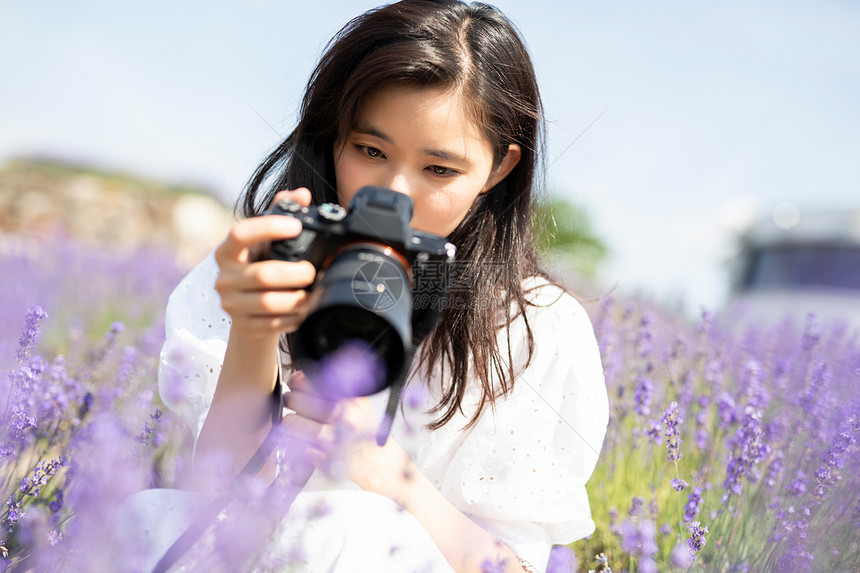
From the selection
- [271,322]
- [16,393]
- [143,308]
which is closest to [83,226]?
[143,308]

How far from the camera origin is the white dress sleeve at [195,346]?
1.39 meters

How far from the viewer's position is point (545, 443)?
56.5 inches

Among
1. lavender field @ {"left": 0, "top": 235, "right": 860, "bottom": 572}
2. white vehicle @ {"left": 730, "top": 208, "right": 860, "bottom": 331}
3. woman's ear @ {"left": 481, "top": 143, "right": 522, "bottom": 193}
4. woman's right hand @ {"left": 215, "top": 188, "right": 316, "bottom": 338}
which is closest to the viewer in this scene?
woman's right hand @ {"left": 215, "top": 188, "right": 316, "bottom": 338}

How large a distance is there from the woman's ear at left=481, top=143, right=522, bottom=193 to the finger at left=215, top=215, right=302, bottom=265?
27.6 inches

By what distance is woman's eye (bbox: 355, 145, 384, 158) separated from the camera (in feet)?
4.39

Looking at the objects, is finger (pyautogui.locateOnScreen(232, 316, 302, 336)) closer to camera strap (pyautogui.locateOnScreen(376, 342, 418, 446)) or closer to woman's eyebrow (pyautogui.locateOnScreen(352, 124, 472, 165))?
camera strap (pyautogui.locateOnScreen(376, 342, 418, 446))

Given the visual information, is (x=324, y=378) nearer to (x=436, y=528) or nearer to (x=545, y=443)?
(x=436, y=528)

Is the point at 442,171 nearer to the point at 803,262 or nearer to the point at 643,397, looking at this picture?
→ the point at 643,397

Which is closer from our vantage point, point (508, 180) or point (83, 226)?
point (508, 180)

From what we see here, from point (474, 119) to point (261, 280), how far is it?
70cm

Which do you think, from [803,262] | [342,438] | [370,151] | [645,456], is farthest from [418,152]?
[803,262]

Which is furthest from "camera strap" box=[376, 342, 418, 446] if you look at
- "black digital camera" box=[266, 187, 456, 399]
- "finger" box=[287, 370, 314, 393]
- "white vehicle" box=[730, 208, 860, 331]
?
"white vehicle" box=[730, 208, 860, 331]

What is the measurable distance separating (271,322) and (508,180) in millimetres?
884

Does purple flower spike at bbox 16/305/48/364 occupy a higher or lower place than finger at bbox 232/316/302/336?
lower
